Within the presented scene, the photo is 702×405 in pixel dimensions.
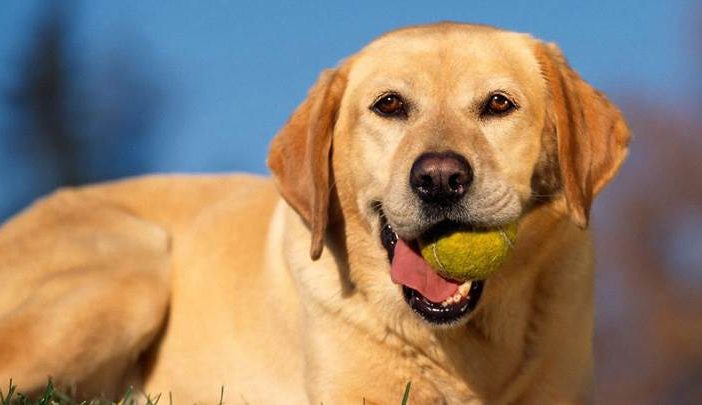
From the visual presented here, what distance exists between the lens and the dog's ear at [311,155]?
4.91 meters

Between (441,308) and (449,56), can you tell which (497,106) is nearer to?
(449,56)

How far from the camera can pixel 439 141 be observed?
4.58 m

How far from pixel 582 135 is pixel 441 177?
77 cm

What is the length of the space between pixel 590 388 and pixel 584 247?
1.93 feet

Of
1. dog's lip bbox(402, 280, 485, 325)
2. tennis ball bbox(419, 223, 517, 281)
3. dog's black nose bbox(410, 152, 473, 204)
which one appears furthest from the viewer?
dog's lip bbox(402, 280, 485, 325)

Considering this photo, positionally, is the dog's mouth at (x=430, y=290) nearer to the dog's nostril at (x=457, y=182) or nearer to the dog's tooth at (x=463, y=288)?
the dog's tooth at (x=463, y=288)

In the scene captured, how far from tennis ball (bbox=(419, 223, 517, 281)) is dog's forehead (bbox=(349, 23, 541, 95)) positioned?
2.20 feet

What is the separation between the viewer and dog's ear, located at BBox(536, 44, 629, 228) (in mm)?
4801

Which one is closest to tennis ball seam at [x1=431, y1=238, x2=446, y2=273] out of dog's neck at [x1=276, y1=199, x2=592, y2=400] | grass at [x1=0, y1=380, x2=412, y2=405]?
dog's neck at [x1=276, y1=199, x2=592, y2=400]

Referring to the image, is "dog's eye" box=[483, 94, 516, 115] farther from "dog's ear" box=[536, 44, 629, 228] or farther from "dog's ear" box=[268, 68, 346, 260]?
"dog's ear" box=[268, 68, 346, 260]

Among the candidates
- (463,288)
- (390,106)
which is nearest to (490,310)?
(463,288)

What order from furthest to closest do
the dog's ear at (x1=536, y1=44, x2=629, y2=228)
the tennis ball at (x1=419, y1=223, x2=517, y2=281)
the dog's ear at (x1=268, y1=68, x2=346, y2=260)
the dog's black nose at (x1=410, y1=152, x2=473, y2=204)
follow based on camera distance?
1. the dog's ear at (x1=268, y1=68, x2=346, y2=260)
2. the dog's ear at (x1=536, y1=44, x2=629, y2=228)
3. the tennis ball at (x1=419, y1=223, x2=517, y2=281)
4. the dog's black nose at (x1=410, y1=152, x2=473, y2=204)

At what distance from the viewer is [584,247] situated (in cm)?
523

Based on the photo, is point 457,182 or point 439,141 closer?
point 457,182
